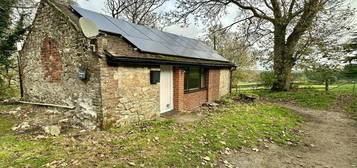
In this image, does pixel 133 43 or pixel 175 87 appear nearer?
pixel 133 43

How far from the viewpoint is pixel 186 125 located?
6.06 meters

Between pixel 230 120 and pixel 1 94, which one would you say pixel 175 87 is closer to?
pixel 230 120

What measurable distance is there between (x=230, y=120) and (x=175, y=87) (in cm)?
281

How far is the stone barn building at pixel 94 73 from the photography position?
5.12m

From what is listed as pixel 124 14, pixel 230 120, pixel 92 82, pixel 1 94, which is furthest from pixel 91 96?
pixel 124 14

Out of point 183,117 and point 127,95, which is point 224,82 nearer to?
point 183,117

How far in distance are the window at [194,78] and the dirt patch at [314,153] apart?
16.4ft

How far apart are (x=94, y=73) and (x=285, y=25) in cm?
1332

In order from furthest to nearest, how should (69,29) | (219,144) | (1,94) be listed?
(1,94) < (69,29) < (219,144)

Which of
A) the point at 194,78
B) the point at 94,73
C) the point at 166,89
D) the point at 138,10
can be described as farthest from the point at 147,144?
the point at 138,10

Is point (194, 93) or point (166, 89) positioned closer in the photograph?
point (166, 89)

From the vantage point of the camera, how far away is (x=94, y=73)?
5043mm

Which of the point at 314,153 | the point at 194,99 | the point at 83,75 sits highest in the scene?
the point at 83,75

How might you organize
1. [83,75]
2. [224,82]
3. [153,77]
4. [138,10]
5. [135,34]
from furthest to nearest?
[138,10] → [224,82] → [135,34] → [153,77] → [83,75]
